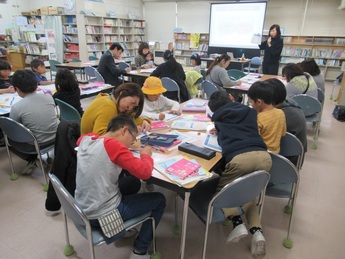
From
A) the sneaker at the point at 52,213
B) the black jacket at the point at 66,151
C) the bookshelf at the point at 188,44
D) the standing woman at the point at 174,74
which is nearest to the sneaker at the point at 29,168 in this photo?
the sneaker at the point at 52,213

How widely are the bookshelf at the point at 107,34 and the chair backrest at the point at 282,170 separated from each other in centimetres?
834

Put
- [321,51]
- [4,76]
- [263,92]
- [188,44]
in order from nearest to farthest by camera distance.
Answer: [263,92] < [4,76] < [321,51] < [188,44]

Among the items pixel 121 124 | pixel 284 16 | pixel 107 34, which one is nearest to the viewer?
pixel 121 124

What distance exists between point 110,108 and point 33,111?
971mm

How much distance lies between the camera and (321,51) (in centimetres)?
834

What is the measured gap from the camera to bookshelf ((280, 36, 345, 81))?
8164 mm

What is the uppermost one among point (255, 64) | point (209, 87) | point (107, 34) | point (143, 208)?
point (107, 34)

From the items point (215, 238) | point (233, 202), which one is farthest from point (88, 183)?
point (215, 238)

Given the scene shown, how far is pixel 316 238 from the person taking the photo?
1.96 m

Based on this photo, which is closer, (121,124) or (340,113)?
(121,124)

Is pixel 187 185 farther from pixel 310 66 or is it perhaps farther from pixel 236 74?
pixel 236 74

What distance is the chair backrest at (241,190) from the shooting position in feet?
4.24

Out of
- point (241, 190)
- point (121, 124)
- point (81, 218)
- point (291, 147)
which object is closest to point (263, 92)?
point (291, 147)

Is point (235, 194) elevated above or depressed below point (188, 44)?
below
